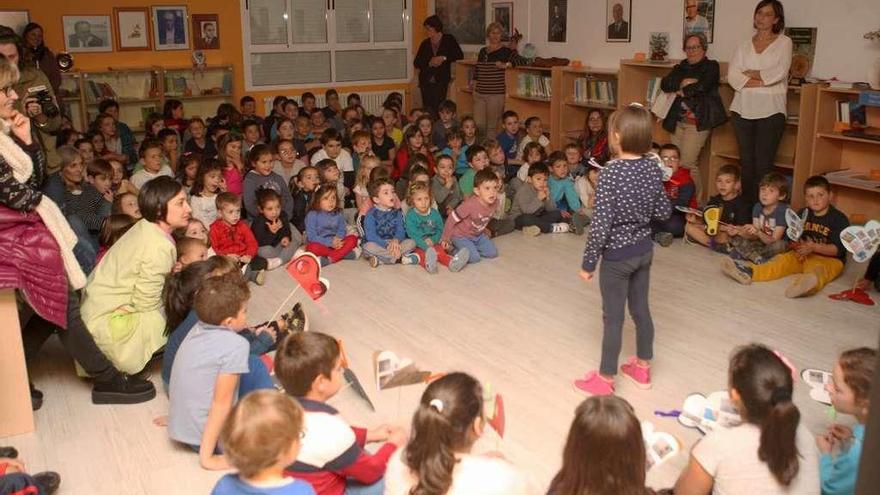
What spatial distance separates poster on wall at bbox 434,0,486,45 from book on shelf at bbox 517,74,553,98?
1227mm

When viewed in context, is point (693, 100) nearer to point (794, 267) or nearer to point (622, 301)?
point (794, 267)

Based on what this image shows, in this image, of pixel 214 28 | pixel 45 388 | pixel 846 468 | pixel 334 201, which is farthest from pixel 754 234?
pixel 214 28

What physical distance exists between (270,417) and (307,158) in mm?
6090

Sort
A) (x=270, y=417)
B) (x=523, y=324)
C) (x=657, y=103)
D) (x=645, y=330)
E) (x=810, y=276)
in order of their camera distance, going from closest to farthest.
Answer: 1. (x=270, y=417)
2. (x=645, y=330)
3. (x=523, y=324)
4. (x=810, y=276)
5. (x=657, y=103)

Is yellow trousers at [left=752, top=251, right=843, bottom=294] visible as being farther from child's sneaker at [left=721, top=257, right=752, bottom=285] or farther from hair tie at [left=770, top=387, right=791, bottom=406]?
hair tie at [left=770, top=387, right=791, bottom=406]

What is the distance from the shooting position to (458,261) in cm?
592

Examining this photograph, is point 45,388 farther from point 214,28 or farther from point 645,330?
point 214,28

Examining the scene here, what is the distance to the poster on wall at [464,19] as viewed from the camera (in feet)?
35.5

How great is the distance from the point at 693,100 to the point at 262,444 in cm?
625

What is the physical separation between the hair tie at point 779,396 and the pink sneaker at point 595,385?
1.53 meters

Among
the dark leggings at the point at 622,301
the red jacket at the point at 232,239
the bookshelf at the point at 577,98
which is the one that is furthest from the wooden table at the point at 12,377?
the bookshelf at the point at 577,98

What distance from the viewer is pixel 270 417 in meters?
2.15

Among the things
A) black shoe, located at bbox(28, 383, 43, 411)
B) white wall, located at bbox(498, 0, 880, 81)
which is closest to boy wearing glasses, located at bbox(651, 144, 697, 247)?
white wall, located at bbox(498, 0, 880, 81)

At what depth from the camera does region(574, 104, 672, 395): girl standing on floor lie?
11.8 feet
